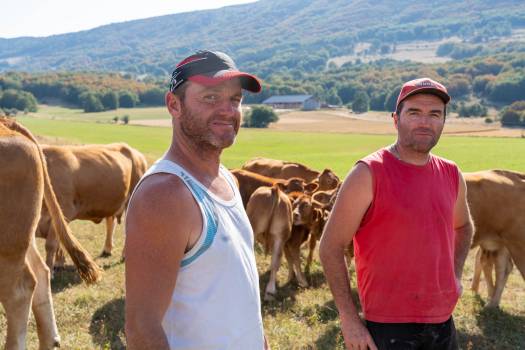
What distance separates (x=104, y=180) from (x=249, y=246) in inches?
333

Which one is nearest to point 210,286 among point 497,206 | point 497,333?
point 497,333

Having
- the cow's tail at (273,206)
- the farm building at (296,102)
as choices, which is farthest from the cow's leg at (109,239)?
the farm building at (296,102)

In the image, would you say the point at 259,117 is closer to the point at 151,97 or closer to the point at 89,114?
the point at 89,114

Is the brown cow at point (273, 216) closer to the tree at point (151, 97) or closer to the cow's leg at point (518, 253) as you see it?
the cow's leg at point (518, 253)

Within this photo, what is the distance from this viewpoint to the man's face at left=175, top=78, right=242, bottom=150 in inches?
104

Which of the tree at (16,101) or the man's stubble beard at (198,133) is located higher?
the man's stubble beard at (198,133)

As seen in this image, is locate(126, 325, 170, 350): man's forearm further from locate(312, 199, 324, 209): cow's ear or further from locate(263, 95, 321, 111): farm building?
locate(263, 95, 321, 111): farm building

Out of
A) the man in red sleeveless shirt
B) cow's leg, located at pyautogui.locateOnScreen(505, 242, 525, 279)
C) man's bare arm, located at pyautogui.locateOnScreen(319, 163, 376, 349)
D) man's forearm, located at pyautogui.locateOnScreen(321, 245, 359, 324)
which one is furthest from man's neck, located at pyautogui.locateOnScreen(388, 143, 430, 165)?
cow's leg, located at pyautogui.locateOnScreen(505, 242, 525, 279)

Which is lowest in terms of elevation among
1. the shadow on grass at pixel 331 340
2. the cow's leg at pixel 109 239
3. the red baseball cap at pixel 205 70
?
the cow's leg at pixel 109 239

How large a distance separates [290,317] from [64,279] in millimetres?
3763

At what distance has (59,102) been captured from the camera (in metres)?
114

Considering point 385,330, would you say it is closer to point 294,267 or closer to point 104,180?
point 294,267

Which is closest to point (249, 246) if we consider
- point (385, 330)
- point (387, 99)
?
point (385, 330)

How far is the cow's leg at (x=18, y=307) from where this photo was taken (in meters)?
5.57
